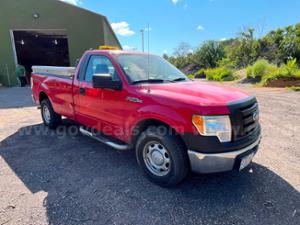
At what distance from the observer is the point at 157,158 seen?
3057 millimetres

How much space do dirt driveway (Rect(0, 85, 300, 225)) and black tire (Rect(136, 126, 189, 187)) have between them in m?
0.15

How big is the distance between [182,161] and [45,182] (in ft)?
6.61

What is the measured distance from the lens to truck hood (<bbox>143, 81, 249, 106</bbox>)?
2.64 metres

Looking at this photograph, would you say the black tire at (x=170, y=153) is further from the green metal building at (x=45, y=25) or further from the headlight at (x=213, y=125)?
the green metal building at (x=45, y=25)

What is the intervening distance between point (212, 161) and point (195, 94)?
865 mm

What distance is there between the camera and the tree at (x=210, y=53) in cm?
3838

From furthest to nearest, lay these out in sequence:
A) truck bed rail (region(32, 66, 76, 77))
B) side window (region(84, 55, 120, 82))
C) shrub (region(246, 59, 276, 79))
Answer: shrub (region(246, 59, 276, 79)) < truck bed rail (region(32, 66, 76, 77)) < side window (region(84, 55, 120, 82))

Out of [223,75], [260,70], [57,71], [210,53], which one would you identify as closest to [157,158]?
[57,71]

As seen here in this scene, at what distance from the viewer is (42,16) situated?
1541cm

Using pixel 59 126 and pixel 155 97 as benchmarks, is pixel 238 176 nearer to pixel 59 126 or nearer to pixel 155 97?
pixel 155 97

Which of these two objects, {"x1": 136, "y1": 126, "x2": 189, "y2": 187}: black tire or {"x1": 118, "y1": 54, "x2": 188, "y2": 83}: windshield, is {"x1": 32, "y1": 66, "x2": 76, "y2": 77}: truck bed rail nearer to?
{"x1": 118, "y1": 54, "x2": 188, "y2": 83}: windshield

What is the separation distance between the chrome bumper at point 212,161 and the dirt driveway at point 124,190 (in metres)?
0.45

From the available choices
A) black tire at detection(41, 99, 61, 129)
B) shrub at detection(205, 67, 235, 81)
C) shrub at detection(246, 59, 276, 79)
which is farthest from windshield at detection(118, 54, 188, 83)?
shrub at detection(205, 67, 235, 81)

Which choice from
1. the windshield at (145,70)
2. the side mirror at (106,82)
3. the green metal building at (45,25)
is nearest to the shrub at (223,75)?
the green metal building at (45,25)
